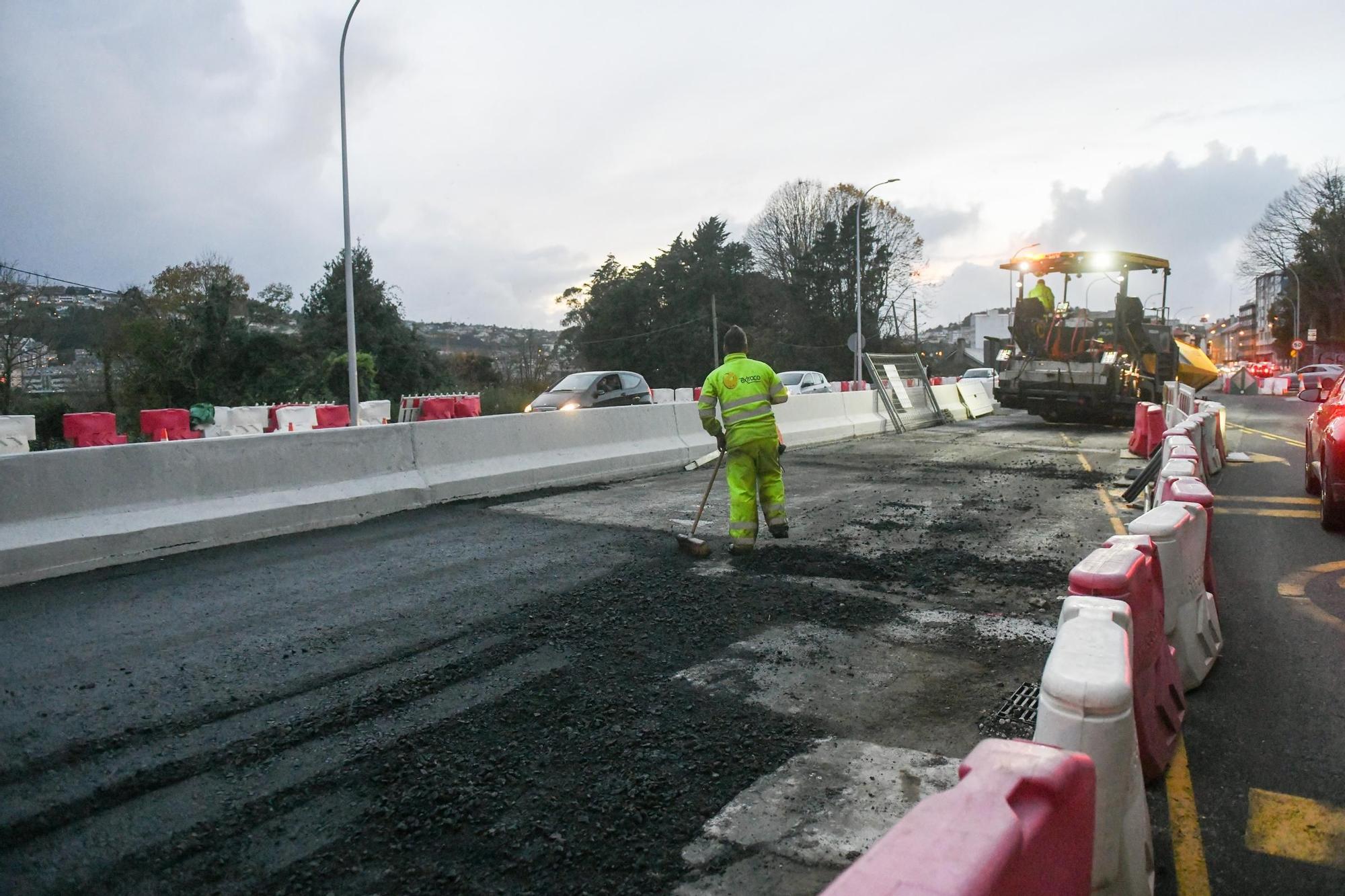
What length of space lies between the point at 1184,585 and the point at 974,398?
2296cm

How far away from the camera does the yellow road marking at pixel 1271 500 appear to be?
1027 centimetres

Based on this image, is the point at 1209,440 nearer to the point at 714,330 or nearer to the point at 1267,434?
the point at 1267,434

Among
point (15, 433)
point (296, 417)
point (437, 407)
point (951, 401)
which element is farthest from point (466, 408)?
point (951, 401)

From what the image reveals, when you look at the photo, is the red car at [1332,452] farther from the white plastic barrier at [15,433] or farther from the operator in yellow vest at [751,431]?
the white plastic barrier at [15,433]

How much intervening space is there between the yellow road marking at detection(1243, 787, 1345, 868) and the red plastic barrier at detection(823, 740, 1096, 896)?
134 centimetres

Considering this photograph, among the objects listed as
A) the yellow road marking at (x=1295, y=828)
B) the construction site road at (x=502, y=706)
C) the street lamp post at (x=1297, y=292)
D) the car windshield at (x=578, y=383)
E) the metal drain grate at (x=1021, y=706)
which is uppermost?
the street lamp post at (x=1297, y=292)

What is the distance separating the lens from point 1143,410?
15945mm

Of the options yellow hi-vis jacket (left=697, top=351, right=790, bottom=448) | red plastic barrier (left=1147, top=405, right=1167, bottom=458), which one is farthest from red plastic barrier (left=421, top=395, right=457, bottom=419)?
yellow hi-vis jacket (left=697, top=351, right=790, bottom=448)

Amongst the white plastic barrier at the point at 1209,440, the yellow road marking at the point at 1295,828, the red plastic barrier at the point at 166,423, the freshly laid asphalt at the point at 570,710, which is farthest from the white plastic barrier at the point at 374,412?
the yellow road marking at the point at 1295,828

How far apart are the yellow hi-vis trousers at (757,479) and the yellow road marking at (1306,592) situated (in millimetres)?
3574

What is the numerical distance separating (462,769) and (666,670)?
135 cm

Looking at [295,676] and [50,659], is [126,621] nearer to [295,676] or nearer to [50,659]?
[50,659]

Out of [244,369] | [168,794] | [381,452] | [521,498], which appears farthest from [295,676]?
[244,369]

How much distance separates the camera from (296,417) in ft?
72.0
